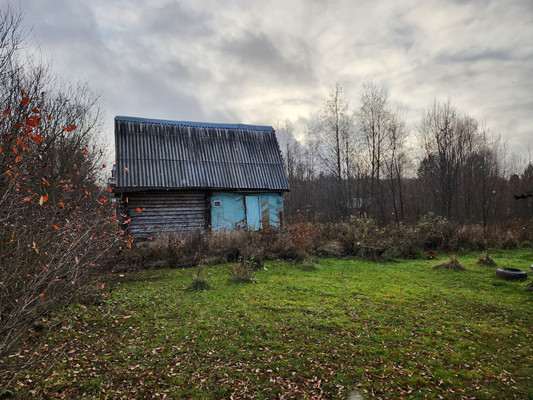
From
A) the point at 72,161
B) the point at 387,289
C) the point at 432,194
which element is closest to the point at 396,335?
the point at 387,289

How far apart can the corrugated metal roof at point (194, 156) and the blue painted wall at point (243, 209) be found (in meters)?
0.62

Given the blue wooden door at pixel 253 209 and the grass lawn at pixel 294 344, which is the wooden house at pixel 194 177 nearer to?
the blue wooden door at pixel 253 209

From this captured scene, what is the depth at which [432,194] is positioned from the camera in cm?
2281

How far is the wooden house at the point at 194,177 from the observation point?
539 inches

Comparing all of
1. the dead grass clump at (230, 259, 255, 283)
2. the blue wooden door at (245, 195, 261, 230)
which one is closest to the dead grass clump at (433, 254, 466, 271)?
the dead grass clump at (230, 259, 255, 283)

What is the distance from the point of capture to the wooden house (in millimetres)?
13703

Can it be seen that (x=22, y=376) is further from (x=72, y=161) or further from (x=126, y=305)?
(x=72, y=161)

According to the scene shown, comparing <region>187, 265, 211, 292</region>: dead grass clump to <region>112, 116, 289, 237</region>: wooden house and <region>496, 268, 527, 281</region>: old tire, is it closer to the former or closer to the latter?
<region>112, 116, 289, 237</region>: wooden house

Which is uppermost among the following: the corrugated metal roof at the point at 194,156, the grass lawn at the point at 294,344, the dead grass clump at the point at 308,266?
the corrugated metal roof at the point at 194,156

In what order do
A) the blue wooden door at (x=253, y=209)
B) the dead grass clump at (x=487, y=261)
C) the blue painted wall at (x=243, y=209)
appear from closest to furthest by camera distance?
1. the dead grass clump at (x=487, y=261)
2. the blue painted wall at (x=243, y=209)
3. the blue wooden door at (x=253, y=209)

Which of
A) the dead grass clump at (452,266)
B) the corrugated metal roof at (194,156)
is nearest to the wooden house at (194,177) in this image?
the corrugated metal roof at (194,156)

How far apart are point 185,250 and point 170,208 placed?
4498mm

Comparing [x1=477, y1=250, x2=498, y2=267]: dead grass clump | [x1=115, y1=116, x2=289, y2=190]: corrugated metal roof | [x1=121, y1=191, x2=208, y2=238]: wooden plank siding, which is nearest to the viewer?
[x1=477, y1=250, x2=498, y2=267]: dead grass clump

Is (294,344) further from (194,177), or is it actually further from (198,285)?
(194,177)
